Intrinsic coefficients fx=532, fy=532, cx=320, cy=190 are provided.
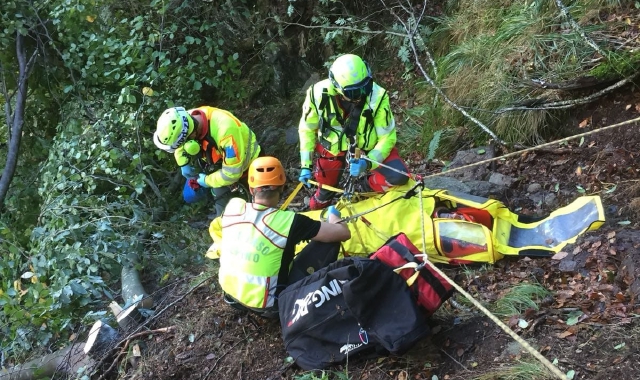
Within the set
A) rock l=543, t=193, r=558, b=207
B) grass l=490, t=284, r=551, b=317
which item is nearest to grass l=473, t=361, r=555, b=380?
grass l=490, t=284, r=551, b=317

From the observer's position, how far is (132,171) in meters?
6.17

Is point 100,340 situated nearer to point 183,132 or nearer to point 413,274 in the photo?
point 183,132

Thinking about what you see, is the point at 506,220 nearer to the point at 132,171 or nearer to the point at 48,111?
the point at 132,171

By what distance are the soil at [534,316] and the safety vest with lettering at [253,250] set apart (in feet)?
1.61

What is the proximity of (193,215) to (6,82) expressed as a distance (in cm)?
300

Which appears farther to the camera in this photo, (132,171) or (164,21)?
(164,21)

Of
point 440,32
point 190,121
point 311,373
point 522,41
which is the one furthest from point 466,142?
point 311,373

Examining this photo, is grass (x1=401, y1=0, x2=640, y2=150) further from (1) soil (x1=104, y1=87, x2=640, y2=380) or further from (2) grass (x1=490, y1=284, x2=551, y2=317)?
(2) grass (x1=490, y1=284, x2=551, y2=317)

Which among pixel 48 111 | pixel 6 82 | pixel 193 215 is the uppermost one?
pixel 6 82

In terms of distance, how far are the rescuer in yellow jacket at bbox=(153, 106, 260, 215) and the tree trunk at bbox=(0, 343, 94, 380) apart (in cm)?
180

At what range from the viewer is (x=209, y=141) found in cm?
478

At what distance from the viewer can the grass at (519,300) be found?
3.33m

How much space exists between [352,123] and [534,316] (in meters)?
2.05

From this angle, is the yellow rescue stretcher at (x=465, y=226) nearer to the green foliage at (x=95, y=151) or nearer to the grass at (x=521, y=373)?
the grass at (x=521, y=373)
